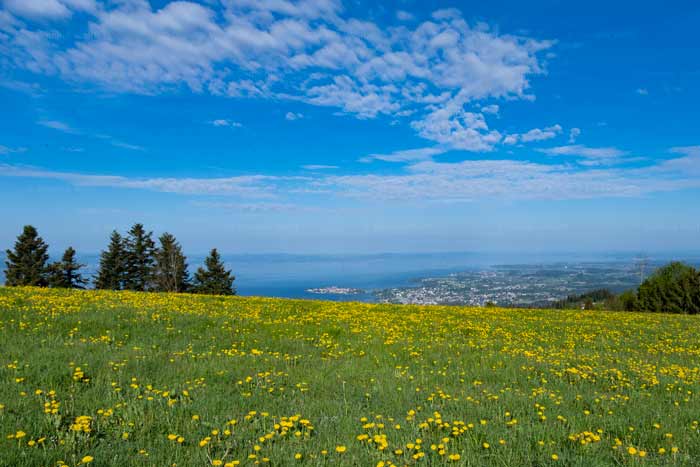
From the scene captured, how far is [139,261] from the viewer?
178 ft

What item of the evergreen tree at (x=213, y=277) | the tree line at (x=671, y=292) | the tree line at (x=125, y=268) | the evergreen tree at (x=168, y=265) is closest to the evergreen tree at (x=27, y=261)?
the tree line at (x=125, y=268)

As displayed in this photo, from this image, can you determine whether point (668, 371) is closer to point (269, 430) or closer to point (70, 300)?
point (269, 430)

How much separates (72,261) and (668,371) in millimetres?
57928

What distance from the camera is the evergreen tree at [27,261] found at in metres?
46.8

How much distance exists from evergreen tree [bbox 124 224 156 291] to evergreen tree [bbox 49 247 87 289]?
5.74 metres

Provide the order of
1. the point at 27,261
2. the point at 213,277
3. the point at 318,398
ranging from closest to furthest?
1. the point at 318,398
2. the point at 27,261
3. the point at 213,277

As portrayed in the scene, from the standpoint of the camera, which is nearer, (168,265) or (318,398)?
(318,398)

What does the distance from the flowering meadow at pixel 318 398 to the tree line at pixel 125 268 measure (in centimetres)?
4333

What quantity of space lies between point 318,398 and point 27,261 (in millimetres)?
55870

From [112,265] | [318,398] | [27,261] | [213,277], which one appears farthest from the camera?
[213,277]

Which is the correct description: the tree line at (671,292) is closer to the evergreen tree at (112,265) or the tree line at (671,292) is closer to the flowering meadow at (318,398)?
the flowering meadow at (318,398)

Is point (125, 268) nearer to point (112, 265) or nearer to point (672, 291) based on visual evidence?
point (112, 265)

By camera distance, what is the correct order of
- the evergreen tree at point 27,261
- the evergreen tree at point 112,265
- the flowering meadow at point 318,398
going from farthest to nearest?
1. the evergreen tree at point 112,265
2. the evergreen tree at point 27,261
3. the flowering meadow at point 318,398

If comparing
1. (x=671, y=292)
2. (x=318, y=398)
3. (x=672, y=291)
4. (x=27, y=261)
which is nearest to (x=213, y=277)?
(x=27, y=261)
